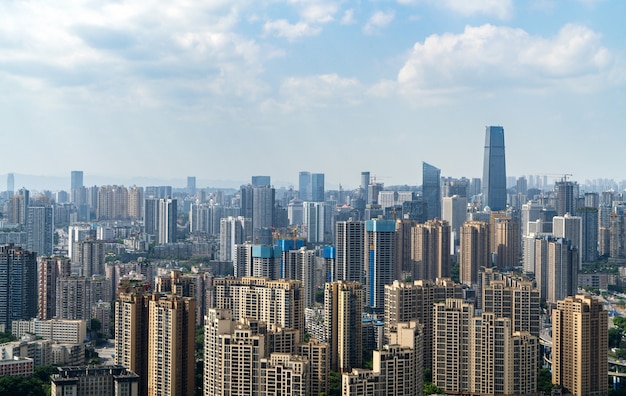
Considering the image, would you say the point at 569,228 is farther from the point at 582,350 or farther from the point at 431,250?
the point at 582,350

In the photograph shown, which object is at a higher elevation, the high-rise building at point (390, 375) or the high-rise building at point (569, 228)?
the high-rise building at point (569, 228)

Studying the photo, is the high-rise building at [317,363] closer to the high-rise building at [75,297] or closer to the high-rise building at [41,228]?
the high-rise building at [75,297]

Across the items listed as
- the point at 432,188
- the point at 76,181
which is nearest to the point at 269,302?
the point at 432,188

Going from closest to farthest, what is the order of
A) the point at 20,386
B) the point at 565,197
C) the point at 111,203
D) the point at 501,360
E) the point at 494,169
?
the point at 501,360 < the point at 20,386 < the point at 565,197 < the point at 494,169 < the point at 111,203

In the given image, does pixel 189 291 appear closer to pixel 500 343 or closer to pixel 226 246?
pixel 500 343

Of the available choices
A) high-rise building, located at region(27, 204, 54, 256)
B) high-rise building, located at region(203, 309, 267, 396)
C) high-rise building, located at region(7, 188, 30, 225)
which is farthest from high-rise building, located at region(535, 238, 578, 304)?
high-rise building, located at region(7, 188, 30, 225)

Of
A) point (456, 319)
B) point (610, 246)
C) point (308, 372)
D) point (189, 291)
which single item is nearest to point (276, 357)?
point (308, 372)

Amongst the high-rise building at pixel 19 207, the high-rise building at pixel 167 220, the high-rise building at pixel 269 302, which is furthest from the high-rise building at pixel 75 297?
the high-rise building at pixel 167 220
